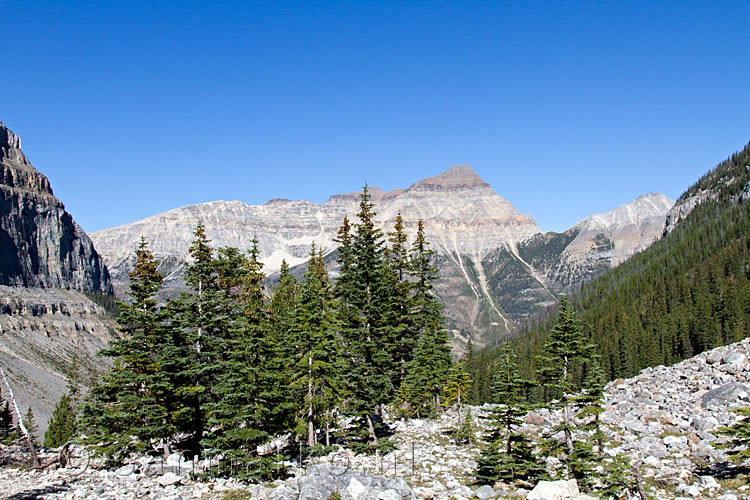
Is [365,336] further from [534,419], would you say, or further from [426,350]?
[534,419]

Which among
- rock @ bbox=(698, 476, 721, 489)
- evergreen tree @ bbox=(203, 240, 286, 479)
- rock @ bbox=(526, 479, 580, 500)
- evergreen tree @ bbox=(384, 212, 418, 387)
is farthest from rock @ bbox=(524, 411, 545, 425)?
evergreen tree @ bbox=(203, 240, 286, 479)

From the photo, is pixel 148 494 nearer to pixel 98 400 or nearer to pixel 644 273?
pixel 98 400

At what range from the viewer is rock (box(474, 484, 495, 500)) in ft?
66.2

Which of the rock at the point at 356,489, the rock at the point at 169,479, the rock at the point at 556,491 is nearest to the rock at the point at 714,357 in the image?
the rock at the point at 556,491

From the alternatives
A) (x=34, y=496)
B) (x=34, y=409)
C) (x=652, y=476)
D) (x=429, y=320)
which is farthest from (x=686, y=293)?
(x=34, y=409)

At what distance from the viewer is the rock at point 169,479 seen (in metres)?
22.1

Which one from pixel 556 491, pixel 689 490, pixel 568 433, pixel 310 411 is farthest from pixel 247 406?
pixel 689 490

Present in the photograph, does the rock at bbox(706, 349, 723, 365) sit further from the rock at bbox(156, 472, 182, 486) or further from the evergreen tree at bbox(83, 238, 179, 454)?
the evergreen tree at bbox(83, 238, 179, 454)

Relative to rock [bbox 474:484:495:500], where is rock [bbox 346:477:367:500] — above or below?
above

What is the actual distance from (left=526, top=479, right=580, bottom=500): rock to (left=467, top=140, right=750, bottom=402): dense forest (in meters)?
40.9

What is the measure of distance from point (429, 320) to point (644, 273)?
12683 cm

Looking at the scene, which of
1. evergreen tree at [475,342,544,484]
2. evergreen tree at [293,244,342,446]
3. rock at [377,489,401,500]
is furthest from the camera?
evergreen tree at [293,244,342,446]

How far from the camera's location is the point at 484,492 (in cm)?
2050

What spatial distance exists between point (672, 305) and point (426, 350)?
3828 inches
